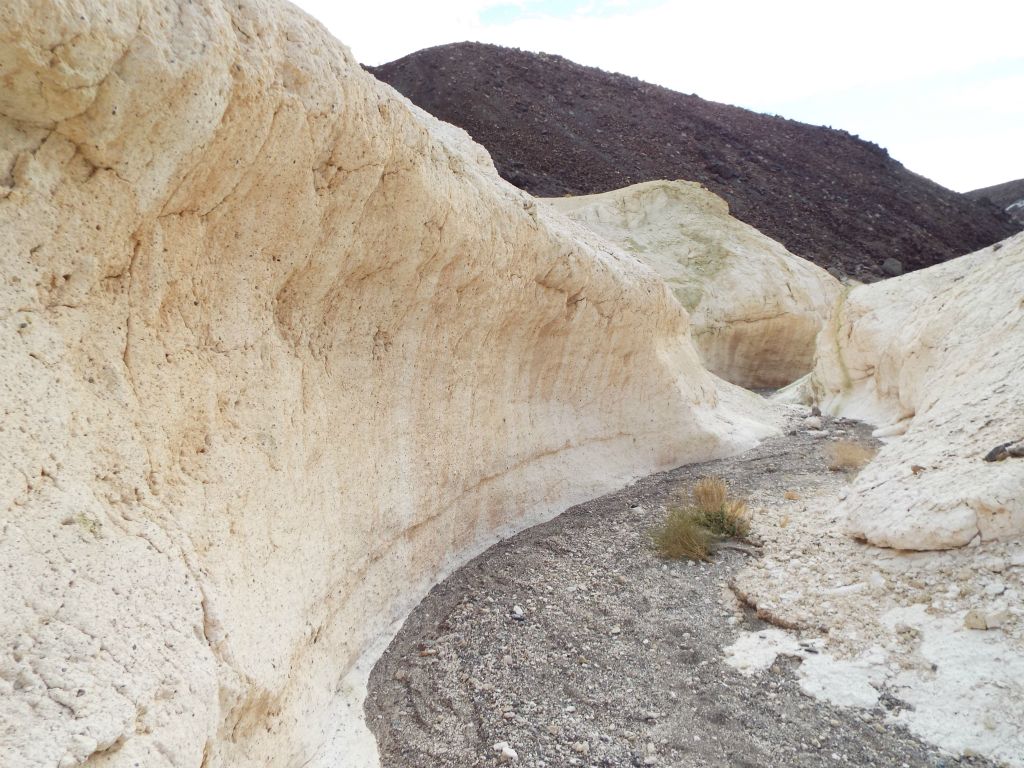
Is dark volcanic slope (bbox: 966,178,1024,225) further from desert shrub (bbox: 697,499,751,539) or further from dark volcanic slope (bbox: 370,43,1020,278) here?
desert shrub (bbox: 697,499,751,539)

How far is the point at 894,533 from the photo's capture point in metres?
4.08

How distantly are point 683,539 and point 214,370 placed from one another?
3447 mm

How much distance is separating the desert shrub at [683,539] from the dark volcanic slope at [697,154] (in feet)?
69.7

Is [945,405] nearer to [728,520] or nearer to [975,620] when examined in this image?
[728,520]

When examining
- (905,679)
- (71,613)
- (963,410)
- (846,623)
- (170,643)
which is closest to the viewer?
(71,613)

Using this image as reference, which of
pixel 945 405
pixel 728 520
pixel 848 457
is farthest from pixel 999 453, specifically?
pixel 848 457

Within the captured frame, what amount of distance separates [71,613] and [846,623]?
3480 mm

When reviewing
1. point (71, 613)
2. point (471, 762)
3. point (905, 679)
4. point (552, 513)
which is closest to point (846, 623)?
point (905, 679)

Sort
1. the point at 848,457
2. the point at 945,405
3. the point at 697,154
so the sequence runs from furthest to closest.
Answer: the point at 697,154 < the point at 848,457 < the point at 945,405

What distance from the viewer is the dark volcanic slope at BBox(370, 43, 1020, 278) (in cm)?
2894

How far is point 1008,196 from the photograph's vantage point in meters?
44.8

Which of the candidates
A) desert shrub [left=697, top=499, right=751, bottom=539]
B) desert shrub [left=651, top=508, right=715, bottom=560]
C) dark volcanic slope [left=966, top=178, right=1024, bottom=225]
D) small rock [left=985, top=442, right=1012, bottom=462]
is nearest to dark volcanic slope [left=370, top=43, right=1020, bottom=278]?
dark volcanic slope [left=966, top=178, right=1024, bottom=225]

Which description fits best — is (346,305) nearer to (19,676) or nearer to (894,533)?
(19,676)

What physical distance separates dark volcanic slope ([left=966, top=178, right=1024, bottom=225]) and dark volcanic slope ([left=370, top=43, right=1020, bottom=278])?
11.8 ft
